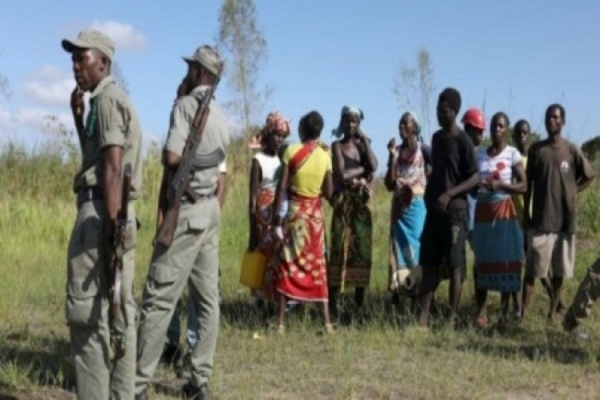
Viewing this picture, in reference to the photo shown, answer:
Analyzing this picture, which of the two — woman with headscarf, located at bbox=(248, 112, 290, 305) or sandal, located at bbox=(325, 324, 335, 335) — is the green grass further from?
woman with headscarf, located at bbox=(248, 112, 290, 305)

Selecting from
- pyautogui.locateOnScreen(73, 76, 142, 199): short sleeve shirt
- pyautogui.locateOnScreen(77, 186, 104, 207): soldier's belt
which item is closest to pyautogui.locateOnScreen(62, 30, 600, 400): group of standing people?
pyautogui.locateOnScreen(73, 76, 142, 199): short sleeve shirt

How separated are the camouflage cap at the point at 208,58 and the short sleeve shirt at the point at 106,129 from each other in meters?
1.07

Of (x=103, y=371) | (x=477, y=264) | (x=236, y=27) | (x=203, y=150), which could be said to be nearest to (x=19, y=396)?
(x=103, y=371)

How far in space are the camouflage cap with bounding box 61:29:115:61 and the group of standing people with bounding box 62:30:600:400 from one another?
0.10 metres

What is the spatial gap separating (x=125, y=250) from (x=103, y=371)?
57 centimetres

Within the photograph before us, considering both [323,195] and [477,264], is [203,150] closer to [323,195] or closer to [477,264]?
[323,195]

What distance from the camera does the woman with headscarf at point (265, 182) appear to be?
798cm

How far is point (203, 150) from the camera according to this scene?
542 cm

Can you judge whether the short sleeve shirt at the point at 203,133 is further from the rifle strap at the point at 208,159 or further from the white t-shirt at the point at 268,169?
the white t-shirt at the point at 268,169

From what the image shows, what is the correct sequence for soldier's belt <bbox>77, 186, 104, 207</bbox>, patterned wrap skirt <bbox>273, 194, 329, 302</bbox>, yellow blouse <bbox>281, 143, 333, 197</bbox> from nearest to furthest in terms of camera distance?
soldier's belt <bbox>77, 186, 104, 207</bbox>
yellow blouse <bbox>281, 143, 333, 197</bbox>
patterned wrap skirt <bbox>273, 194, 329, 302</bbox>

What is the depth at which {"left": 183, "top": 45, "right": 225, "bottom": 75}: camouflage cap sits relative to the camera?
554 cm

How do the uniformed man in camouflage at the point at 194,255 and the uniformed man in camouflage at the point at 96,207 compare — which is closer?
the uniformed man in camouflage at the point at 96,207

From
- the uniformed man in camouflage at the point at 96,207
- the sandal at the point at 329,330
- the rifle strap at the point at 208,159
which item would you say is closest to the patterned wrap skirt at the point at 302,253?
the sandal at the point at 329,330

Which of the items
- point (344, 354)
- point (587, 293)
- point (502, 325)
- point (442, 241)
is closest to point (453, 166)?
point (442, 241)
